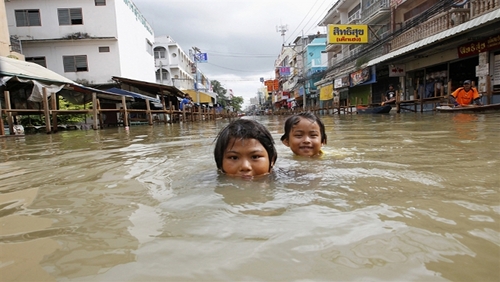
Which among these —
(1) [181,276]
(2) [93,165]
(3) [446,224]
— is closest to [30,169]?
(2) [93,165]

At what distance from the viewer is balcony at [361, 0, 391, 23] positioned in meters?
19.8

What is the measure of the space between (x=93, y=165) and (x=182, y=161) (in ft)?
3.00

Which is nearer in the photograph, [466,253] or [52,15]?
[466,253]

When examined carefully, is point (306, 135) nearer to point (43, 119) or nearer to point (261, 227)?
point (261, 227)

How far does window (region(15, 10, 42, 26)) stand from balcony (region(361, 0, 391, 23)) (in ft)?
68.3

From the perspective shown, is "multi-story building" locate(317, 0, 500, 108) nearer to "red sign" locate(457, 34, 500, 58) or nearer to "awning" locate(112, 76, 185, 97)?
"red sign" locate(457, 34, 500, 58)

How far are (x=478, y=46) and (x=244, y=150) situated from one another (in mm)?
14053

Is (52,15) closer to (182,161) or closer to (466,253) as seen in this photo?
(182,161)

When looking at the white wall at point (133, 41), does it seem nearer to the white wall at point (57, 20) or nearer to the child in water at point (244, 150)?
the white wall at point (57, 20)

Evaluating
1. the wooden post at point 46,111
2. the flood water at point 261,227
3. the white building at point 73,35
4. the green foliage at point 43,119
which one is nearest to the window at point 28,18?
the white building at point 73,35

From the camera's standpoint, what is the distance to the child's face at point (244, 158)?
2.38 meters

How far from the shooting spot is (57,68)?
1997 centimetres

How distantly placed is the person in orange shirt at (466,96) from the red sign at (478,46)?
1.82 metres

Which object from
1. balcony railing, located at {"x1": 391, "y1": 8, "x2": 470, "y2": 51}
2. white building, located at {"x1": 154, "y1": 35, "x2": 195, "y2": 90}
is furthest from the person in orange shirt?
white building, located at {"x1": 154, "y1": 35, "x2": 195, "y2": 90}
